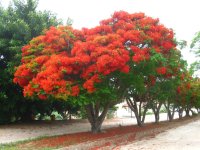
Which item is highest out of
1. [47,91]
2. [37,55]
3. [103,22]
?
[103,22]

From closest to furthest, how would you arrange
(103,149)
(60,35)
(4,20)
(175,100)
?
(103,149) < (60,35) < (4,20) < (175,100)

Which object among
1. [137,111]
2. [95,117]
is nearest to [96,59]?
[95,117]

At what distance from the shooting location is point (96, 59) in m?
13.9

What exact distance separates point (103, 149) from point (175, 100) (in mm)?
18981

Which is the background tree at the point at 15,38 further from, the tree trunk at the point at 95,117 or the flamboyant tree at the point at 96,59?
the tree trunk at the point at 95,117

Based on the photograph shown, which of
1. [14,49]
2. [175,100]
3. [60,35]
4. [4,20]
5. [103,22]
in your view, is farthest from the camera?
[175,100]

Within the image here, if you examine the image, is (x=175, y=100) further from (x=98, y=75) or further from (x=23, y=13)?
(x=98, y=75)

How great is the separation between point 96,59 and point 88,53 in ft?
2.17

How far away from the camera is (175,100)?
3100 cm

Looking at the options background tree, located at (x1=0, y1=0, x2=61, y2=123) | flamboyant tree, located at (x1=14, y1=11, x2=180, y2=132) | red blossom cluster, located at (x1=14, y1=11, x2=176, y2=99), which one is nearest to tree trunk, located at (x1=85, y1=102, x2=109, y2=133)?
flamboyant tree, located at (x1=14, y1=11, x2=180, y2=132)

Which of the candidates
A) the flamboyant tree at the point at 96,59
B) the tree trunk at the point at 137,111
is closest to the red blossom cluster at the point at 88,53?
the flamboyant tree at the point at 96,59

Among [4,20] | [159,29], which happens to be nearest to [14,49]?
[4,20]

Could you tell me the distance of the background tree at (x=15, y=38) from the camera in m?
19.2

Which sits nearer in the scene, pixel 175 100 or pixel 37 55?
pixel 37 55
